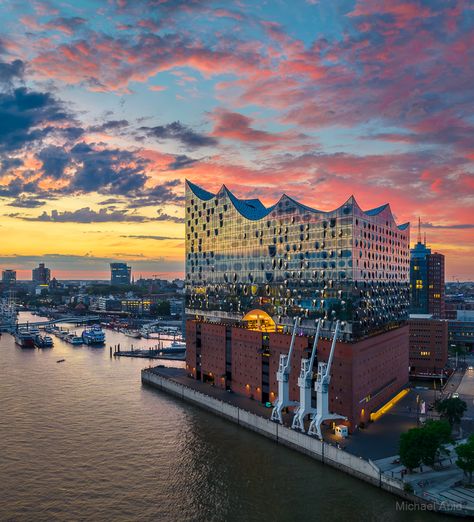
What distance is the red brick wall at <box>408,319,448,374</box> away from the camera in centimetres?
11188

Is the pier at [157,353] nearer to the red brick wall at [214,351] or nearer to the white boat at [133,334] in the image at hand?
the white boat at [133,334]

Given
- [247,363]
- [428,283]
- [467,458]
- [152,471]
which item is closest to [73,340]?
[247,363]

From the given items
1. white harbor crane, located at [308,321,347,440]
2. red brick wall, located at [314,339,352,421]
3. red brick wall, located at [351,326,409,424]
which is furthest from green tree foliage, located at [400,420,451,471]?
red brick wall, located at [351,326,409,424]

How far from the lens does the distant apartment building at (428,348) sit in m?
112

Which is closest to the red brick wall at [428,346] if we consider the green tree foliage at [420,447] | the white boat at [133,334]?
the green tree foliage at [420,447]

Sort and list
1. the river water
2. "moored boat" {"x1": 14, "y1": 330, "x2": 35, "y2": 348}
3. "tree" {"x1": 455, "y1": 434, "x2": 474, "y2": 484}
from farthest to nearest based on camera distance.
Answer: "moored boat" {"x1": 14, "y1": 330, "x2": 35, "y2": 348} < the river water < "tree" {"x1": 455, "y1": 434, "x2": 474, "y2": 484}

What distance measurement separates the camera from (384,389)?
2997 inches

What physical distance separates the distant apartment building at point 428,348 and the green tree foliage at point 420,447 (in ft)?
209

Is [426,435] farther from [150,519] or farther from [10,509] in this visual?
[10,509]

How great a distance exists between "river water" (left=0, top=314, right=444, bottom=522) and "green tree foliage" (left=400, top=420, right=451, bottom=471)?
417 cm

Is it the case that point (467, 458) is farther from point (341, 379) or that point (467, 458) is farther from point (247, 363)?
point (247, 363)

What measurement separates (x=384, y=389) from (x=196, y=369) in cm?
3493

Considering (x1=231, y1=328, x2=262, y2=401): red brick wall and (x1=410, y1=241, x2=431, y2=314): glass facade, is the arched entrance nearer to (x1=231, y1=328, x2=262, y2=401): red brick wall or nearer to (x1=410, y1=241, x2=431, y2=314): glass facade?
(x1=231, y1=328, x2=262, y2=401): red brick wall

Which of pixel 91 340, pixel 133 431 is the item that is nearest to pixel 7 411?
pixel 133 431
